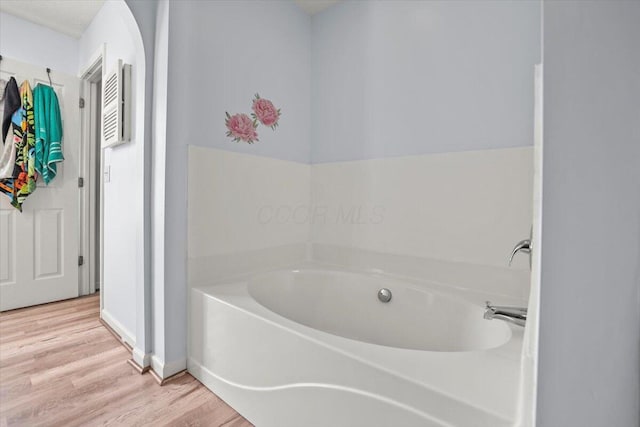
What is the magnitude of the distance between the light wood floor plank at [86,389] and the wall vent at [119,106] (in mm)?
1273

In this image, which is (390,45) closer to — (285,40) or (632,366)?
(285,40)

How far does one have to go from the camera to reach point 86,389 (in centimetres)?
141

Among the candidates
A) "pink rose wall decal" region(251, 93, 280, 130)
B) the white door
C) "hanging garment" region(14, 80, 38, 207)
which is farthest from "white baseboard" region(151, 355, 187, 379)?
"hanging garment" region(14, 80, 38, 207)

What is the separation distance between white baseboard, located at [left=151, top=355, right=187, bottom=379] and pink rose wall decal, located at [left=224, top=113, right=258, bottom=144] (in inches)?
48.6

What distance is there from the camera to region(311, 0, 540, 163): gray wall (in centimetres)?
136

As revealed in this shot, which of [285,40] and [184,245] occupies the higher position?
[285,40]

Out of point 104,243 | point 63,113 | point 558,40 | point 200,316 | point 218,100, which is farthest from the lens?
point 63,113

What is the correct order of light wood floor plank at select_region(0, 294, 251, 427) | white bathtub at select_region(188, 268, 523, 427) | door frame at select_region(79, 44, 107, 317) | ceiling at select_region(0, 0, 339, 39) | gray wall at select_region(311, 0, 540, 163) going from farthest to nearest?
door frame at select_region(79, 44, 107, 317) < ceiling at select_region(0, 0, 339, 39) < gray wall at select_region(311, 0, 540, 163) < light wood floor plank at select_region(0, 294, 251, 427) < white bathtub at select_region(188, 268, 523, 427)

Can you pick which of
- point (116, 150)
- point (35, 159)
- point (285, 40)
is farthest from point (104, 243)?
point (285, 40)

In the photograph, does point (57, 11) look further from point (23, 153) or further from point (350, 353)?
point (350, 353)

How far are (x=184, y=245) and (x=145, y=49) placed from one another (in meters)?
1.01

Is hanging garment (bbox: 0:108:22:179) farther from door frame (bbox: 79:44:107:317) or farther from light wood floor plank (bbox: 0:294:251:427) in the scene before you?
light wood floor plank (bbox: 0:294:251:427)

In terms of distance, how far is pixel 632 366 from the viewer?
1.12 ft

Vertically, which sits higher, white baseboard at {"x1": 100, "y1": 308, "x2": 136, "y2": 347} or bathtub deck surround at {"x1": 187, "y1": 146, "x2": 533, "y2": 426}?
bathtub deck surround at {"x1": 187, "y1": 146, "x2": 533, "y2": 426}
